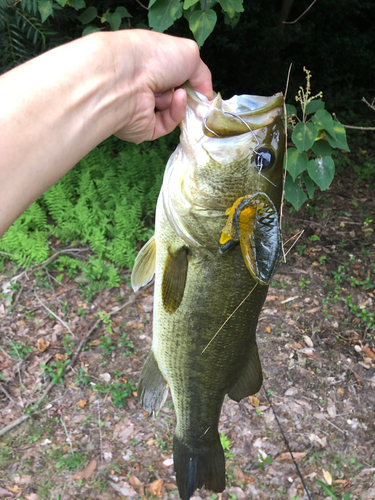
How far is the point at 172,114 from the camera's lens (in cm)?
141

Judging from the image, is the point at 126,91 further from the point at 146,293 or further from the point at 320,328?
the point at 320,328

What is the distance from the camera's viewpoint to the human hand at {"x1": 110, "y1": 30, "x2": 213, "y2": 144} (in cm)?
136

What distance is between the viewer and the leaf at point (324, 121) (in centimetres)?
206

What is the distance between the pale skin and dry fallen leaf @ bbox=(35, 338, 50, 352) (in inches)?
102

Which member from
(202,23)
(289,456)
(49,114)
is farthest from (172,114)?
(289,456)

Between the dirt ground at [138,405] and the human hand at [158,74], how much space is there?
2207 mm

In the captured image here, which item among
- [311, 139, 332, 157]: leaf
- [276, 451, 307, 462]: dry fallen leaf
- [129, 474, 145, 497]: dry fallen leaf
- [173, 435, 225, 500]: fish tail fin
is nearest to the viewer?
[173, 435, 225, 500]: fish tail fin

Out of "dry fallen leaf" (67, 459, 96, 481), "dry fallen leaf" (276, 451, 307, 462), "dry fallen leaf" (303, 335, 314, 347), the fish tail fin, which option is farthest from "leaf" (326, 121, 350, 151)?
"dry fallen leaf" (67, 459, 96, 481)

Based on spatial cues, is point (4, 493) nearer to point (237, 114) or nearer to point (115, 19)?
point (237, 114)

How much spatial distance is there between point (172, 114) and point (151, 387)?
55.2 inches

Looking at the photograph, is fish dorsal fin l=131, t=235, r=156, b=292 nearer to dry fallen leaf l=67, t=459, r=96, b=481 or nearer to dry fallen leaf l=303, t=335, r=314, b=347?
dry fallen leaf l=67, t=459, r=96, b=481

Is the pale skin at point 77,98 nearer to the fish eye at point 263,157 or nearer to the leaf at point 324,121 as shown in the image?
the fish eye at point 263,157

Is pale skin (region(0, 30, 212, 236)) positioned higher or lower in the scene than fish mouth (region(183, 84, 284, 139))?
higher

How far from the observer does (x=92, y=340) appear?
3.52 meters
